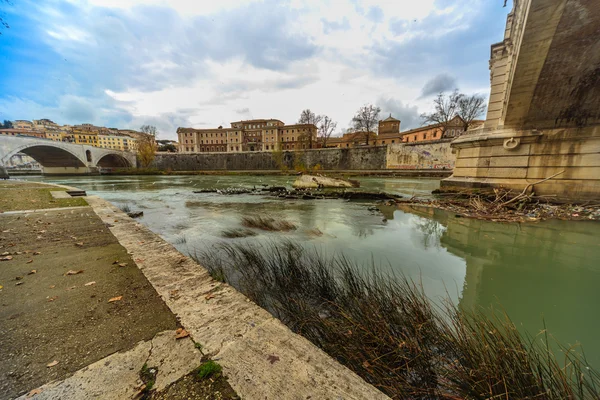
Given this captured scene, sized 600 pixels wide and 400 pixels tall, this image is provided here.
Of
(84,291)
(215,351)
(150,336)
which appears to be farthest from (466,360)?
(84,291)

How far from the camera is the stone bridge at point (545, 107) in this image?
7.06 meters

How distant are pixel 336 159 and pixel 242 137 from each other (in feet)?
132

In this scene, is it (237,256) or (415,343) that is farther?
(237,256)

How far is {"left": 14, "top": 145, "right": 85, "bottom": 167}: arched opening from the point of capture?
131 ft

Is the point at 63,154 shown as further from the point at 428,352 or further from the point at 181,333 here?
the point at 428,352

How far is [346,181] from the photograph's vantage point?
18781 millimetres

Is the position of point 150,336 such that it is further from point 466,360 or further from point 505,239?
point 505,239

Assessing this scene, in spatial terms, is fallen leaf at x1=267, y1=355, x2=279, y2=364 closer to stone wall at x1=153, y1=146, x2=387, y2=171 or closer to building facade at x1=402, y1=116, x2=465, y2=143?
stone wall at x1=153, y1=146, x2=387, y2=171

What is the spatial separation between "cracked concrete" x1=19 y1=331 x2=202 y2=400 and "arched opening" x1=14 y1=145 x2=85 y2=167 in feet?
185

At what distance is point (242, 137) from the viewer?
7200cm

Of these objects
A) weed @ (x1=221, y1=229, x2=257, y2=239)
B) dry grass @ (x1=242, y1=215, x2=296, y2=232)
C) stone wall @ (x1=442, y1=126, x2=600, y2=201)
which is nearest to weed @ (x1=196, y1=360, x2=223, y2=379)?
weed @ (x1=221, y1=229, x2=257, y2=239)

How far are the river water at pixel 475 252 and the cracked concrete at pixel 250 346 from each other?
2.59m

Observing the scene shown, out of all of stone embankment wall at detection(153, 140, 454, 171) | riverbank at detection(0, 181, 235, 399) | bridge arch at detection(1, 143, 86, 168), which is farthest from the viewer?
bridge arch at detection(1, 143, 86, 168)

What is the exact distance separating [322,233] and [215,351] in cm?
507
